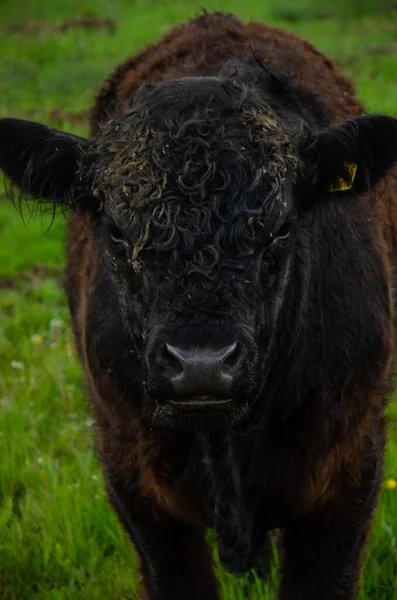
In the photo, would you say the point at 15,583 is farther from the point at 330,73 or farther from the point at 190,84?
the point at 330,73

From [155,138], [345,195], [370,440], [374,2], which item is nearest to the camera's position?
[155,138]

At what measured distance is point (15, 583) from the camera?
4.50 meters

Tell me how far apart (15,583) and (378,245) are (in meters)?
1.90

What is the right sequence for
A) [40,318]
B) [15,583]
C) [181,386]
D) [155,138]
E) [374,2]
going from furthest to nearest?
[374,2] → [40,318] → [15,583] → [155,138] → [181,386]

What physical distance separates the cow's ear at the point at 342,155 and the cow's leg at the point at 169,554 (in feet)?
3.98

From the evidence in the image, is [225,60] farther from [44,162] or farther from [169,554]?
[169,554]

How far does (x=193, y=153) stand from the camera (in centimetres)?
329

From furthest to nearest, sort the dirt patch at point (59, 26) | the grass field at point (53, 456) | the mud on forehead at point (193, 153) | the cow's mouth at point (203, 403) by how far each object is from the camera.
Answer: the dirt patch at point (59, 26)
the grass field at point (53, 456)
the mud on forehead at point (193, 153)
the cow's mouth at point (203, 403)

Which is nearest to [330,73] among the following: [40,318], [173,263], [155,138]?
[155,138]

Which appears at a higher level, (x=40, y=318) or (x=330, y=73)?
(x=330, y=73)

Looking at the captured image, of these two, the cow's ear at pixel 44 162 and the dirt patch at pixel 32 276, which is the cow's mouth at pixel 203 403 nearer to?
the cow's ear at pixel 44 162

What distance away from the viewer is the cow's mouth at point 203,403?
3.00 m

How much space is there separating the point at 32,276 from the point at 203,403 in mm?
5322

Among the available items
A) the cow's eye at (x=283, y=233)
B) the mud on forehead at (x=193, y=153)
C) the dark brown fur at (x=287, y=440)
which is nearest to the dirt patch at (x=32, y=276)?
the dark brown fur at (x=287, y=440)
